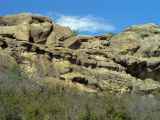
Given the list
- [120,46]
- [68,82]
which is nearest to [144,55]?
[120,46]

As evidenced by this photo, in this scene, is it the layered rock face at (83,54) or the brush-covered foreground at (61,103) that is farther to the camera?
the layered rock face at (83,54)

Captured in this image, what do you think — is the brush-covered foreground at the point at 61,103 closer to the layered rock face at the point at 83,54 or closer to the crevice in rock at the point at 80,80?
the crevice in rock at the point at 80,80

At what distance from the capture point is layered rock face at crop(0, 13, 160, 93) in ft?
136

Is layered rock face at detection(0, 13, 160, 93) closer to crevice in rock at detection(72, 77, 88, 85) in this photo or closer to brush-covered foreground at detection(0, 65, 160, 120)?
crevice in rock at detection(72, 77, 88, 85)

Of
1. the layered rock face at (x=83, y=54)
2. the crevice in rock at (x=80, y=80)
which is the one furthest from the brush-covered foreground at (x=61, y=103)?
the layered rock face at (x=83, y=54)

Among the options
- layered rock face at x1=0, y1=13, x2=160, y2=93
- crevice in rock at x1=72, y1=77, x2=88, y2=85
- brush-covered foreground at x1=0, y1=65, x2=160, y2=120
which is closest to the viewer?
brush-covered foreground at x1=0, y1=65, x2=160, y2=120

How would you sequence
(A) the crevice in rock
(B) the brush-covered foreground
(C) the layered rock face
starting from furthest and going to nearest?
(C) the layered rock face → (A) the crevice in rock → (B) the brush-covered foreground

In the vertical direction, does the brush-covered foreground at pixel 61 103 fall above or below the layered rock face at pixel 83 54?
below

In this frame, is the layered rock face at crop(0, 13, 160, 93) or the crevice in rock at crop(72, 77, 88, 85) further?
the layered rock face at crop(0, 13, 160, 93)

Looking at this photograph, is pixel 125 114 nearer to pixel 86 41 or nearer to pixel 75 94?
pixel 75 94

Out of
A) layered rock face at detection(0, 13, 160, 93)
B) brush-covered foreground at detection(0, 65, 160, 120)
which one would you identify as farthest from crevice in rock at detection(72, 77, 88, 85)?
brush-covered foreground at detection(0, 65, 160, 120)

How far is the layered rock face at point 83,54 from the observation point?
41406mm

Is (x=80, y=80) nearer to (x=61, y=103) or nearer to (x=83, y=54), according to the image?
(x=83, y=54)

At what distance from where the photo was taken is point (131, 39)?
49.2 meters
